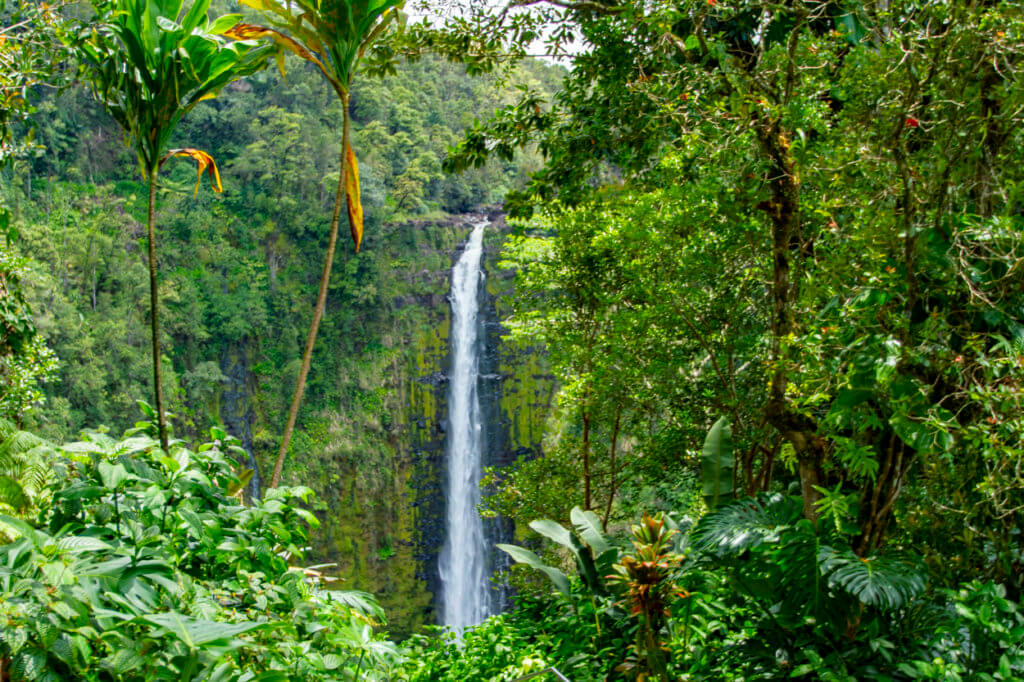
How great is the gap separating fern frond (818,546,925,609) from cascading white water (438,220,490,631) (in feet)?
42.3

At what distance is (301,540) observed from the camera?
1.92 metres

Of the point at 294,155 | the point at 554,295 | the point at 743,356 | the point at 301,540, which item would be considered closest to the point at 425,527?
the point at 294,155

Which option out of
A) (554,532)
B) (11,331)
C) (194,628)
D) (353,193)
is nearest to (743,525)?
(554,532)

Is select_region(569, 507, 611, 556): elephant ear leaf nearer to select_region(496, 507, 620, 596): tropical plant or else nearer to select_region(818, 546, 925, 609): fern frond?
select_region(496, 507, 620, 596): tropical plant

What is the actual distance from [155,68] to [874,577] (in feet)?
7.51

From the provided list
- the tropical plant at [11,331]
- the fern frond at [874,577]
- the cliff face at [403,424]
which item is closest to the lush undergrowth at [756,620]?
the fern frond at [874,577]

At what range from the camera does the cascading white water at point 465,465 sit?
15.2m

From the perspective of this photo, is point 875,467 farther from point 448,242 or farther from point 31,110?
point 448,242

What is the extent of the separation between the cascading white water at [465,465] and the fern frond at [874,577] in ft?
42.3

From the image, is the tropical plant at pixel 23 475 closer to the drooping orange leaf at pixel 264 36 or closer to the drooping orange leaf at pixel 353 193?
the drooping orange leaf at pixel 353 193

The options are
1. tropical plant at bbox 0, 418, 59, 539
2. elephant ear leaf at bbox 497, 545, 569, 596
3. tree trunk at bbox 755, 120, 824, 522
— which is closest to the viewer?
tropical plant at bbox 0, 418, 59, 539

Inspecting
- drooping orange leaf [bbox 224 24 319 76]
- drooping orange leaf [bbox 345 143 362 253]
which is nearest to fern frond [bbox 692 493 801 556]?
drooping orange leaf [bbox 345 143 362 253]

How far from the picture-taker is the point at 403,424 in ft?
58.0

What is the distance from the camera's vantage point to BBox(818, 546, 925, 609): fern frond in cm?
148
